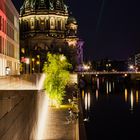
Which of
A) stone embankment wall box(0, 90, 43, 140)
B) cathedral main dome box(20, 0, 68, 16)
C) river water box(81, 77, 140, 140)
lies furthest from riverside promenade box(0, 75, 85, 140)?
cathedral main dome box(20, 0, 68, 16)

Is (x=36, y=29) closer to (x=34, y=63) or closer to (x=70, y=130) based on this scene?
(x=34, y=63)

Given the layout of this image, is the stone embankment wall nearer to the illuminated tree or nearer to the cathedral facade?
the illuminated tree

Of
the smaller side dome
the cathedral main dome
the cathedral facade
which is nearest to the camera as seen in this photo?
the cathedral facade

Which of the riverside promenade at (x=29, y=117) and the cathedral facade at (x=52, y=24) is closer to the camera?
the riverside promenade at (x=29, y=117)

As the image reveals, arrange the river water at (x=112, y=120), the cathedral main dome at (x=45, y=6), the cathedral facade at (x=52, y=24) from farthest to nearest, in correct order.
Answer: the cathedral main dome at (x=45, y=6), the cathedral facade at (x=52, y=24), the river water at (x=112, y=120)

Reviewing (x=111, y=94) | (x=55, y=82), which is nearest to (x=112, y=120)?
(x=55, y=82)

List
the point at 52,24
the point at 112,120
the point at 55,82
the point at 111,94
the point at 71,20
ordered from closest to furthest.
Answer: the point at 55,82, the point at 112,120, the point at 111,94, the point at 52,24, the point at 71,20

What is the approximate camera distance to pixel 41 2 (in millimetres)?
136750

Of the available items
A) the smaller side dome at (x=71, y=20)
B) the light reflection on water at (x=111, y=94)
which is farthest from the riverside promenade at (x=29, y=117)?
the smaller side dome at (x=71, y=20)

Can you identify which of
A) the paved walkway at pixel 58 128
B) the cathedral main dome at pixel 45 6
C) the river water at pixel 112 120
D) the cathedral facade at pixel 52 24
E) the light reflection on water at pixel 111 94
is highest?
the cathedral main dome at pixel 45 6

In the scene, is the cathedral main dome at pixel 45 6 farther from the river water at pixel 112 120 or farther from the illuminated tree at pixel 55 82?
the illuminated tree at pixel 55 82

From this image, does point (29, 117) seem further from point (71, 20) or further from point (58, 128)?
point (71, 20)

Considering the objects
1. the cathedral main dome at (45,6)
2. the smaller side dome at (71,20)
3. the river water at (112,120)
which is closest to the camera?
the river water at (112,120)

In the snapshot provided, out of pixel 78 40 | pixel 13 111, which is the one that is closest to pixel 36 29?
pixel 78 40
